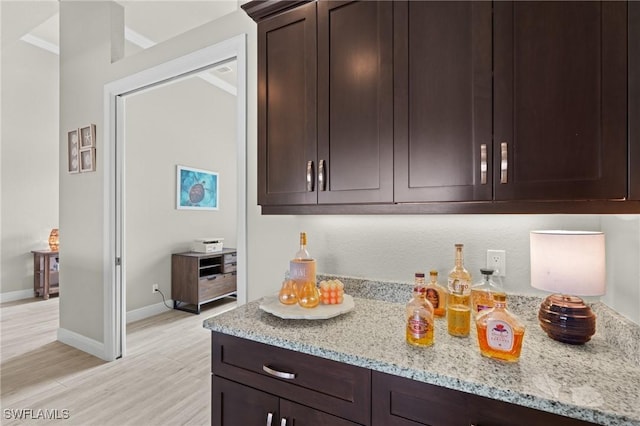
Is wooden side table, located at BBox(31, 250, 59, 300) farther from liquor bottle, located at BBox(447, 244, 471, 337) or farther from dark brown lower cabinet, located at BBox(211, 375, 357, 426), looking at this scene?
liquor bottle, located at BBox(447, 244, 471, 337)

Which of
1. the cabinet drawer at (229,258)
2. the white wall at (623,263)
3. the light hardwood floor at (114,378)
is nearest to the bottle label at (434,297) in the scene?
the white wall at (623,263)

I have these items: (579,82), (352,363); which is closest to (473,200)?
(579,82)

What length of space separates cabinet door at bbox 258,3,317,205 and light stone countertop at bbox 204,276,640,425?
55cm

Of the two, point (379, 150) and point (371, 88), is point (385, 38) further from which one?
point (379, 150)

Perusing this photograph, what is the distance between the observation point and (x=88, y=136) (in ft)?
9.33

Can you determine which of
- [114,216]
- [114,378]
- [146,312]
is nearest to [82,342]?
[114,378]

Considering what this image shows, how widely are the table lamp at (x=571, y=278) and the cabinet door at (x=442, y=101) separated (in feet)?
0.99

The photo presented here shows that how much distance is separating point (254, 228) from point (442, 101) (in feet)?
4.09

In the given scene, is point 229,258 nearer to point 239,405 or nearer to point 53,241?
point 53,241

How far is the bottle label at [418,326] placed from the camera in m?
1.01

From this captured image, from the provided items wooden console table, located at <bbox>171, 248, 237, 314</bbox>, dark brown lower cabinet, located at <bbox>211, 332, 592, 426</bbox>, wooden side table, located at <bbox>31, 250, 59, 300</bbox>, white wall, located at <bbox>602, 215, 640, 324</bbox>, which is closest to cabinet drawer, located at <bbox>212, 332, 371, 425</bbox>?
dark brown lower cabinet, located at <bbox>211, 332, 592, 426</bbox>

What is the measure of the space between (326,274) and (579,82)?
127cm

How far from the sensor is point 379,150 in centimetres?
125

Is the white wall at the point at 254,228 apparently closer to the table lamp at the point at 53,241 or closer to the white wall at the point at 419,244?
the white wall at the point at 419,244
